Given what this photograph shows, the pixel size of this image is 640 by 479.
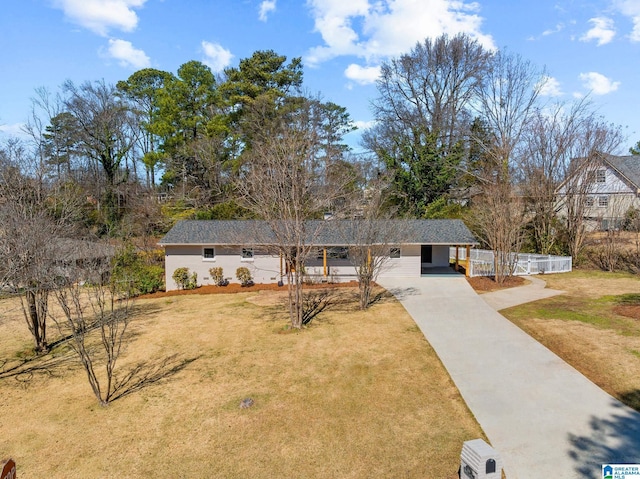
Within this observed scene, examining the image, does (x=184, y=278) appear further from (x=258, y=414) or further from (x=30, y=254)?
(x=258, y=414)

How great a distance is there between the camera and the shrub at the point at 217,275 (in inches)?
832

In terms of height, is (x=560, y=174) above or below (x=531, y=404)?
above

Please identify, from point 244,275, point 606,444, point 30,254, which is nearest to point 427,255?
point 244,275

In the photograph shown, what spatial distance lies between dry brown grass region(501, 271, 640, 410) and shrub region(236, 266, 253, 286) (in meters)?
12.9

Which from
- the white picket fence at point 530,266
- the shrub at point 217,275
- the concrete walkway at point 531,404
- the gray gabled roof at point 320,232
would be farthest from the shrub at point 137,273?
the white picket fence at point 530,266

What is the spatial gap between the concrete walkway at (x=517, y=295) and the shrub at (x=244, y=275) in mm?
11866

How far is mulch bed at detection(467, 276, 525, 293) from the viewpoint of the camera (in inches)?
721

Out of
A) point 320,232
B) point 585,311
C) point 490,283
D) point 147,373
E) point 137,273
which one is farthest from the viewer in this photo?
point 320,232

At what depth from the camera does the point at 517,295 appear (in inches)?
660

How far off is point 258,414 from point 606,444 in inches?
243

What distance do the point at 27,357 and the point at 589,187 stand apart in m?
29.4

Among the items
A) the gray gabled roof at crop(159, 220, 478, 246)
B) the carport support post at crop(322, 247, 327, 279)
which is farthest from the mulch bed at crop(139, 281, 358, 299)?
the gray gabled roof at crop(159, 220, 478, 246)

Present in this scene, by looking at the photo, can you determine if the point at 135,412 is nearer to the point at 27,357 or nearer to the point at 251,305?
the point at 27,357

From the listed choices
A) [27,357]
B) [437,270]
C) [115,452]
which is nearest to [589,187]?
→ [437,270]
